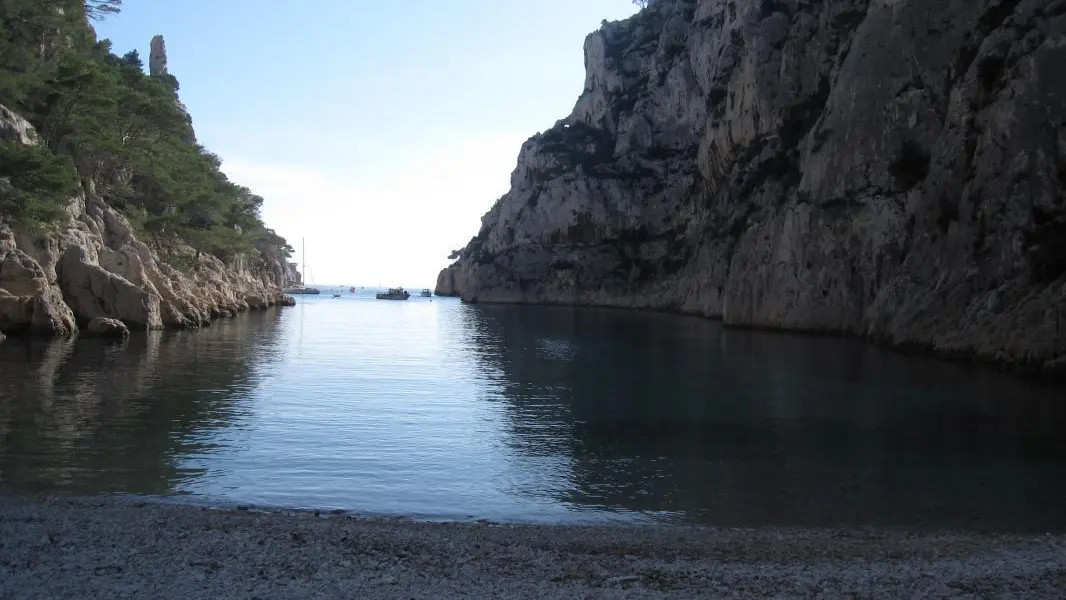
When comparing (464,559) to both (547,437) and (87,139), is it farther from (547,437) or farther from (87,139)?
(87,139)

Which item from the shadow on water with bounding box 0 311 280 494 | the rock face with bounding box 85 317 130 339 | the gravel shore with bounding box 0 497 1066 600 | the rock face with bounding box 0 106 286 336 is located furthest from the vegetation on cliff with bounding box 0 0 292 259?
the gravel shore with bounding box 0 497 1066 600

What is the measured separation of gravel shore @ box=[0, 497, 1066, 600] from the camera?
298 inches

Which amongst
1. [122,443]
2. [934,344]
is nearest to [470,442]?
[122,443]

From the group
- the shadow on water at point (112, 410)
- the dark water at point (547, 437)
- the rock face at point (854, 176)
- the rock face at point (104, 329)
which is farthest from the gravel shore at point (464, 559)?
the rock face at point (104, 329)

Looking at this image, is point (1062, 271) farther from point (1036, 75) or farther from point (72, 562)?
point (72, 562)

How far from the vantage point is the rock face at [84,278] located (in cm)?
3556

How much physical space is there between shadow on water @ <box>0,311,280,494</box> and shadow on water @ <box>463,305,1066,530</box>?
7.16 metres

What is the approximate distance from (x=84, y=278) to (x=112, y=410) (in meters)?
25.5

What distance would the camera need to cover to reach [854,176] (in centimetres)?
5028

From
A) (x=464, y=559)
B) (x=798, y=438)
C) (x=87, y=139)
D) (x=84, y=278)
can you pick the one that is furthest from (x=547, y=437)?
(x=87, y=139)

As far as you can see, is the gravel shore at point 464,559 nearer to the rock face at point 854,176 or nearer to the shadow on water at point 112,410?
the shadow on water at point 112,410

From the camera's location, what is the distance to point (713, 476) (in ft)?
46.0

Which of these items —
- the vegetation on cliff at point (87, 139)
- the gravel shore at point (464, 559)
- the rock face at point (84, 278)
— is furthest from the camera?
the rock face at point (84, 278)

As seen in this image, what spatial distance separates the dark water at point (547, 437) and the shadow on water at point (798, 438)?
74 mm
